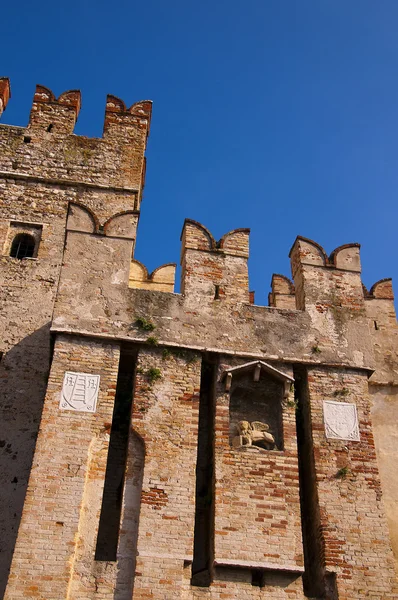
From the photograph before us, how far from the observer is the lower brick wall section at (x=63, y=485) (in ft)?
28.1

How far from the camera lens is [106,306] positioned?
1096 centimetres

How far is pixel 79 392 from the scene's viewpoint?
10078 millimetres

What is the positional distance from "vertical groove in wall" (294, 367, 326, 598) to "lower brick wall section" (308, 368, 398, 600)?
13 cm

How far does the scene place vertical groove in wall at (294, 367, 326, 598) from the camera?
9.45 metres

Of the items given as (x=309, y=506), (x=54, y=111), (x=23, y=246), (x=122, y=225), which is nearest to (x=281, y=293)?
(x=122, y=225)

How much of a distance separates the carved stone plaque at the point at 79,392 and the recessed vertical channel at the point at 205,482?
71.4 inches

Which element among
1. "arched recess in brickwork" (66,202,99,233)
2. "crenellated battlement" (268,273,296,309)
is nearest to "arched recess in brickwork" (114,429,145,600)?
"arched recess in brickwork" (66,202,99,233)

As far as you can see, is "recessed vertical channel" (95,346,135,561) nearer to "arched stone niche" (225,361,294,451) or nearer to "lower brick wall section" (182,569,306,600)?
"lower brick wall section" (182,569,306,600)

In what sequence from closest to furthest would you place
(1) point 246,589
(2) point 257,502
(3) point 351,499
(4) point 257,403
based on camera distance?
(1) point 246,589 < (2) point 257,502 < (3) point 351,499 < (4) point 257,403

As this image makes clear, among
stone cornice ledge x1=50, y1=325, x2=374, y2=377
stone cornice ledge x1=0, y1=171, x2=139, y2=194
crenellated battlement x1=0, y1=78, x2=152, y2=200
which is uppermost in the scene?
crenellated battlement x1=0, y1=78, x2=152, y2=200

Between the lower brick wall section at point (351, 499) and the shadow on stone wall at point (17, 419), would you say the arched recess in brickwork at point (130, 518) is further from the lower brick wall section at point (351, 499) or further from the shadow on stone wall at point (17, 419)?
the lower brick wall section at point (351, 499)

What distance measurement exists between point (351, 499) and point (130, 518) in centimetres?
311

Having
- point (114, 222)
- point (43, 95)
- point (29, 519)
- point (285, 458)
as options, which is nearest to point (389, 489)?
point (285, 458)

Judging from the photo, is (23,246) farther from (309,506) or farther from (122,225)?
(309,506)
